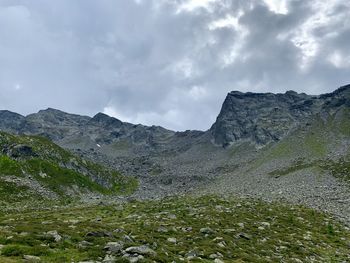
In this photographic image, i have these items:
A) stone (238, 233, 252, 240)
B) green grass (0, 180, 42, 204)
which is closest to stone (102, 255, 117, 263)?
stone (238, 233, 252, 240)

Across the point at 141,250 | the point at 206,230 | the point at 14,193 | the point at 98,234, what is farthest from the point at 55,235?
the point at 14,193

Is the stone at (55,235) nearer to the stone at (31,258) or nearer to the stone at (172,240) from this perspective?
the stone at (31,258)

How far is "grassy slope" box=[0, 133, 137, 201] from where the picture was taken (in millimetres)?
83781

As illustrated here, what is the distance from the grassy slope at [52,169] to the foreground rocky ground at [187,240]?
4933cm

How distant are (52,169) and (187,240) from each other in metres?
75.1

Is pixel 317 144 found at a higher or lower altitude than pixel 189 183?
higher

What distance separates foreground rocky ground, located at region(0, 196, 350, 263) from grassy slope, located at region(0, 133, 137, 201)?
49329 millimetres

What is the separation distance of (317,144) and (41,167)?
373 feet

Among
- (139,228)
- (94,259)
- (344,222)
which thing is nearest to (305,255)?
(139,228)

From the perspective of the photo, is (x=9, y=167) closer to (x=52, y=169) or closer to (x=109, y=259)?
(x=52, y=169)

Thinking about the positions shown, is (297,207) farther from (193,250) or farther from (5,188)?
(5,188)

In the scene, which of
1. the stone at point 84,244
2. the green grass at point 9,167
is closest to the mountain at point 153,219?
the stone at point 84,244

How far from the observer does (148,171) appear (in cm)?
18712

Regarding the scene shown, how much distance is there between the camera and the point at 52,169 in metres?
93.2
